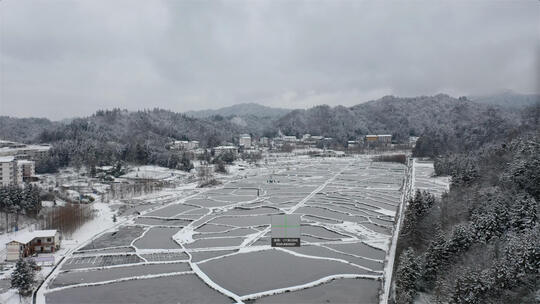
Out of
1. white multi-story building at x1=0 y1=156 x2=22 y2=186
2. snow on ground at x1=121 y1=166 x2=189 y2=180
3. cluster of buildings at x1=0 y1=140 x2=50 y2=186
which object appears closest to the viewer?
white multi-story building at x1=0 y1=156 x2=22 y2=186

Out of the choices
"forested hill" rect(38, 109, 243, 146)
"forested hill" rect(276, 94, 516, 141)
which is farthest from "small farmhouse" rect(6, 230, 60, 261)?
"forested hill" rect(276, 94, 516, 141)

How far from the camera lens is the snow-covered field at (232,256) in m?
7.93

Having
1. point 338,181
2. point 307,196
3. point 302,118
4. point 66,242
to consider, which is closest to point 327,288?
point 66,242

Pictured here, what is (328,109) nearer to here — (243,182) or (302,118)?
(302,118)

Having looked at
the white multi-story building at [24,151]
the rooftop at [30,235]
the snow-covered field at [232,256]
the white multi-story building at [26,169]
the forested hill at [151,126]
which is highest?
the forested hill at [151,126]

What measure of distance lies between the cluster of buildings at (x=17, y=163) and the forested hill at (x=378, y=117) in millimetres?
44005

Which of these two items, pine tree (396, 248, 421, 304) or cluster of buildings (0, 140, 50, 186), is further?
cluster of buildings (0, 140, 50, 186)

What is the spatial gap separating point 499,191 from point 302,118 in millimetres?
70684

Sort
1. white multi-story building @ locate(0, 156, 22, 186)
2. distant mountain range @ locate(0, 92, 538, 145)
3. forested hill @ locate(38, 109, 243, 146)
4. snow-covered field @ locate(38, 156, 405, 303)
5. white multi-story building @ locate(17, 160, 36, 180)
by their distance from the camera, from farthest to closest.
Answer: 1. forested hill @ locate(38, 109, 243, 146)
2. distant mountain range @ locate(0, 92, 538, 145)
3. white multi-story building @ locate(17, 160, 36, 180)
4. white multi-story building @ locate(0, 156, 22, 186)
5. snow-covered field @ locate(38, 156, 405, 303)

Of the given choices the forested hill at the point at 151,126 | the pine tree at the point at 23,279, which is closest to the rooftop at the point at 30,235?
the pine tree at the point at 23,279

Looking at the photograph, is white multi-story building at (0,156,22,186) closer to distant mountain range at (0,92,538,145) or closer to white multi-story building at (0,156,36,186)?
white multi-story building at (0,156,36,186)

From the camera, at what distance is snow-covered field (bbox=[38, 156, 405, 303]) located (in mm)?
7926

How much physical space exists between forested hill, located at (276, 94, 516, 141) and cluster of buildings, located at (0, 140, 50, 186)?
44005 millimetres

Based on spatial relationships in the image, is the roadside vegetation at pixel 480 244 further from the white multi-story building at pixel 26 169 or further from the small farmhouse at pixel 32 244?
the white multi-story building at pixel 26 169
